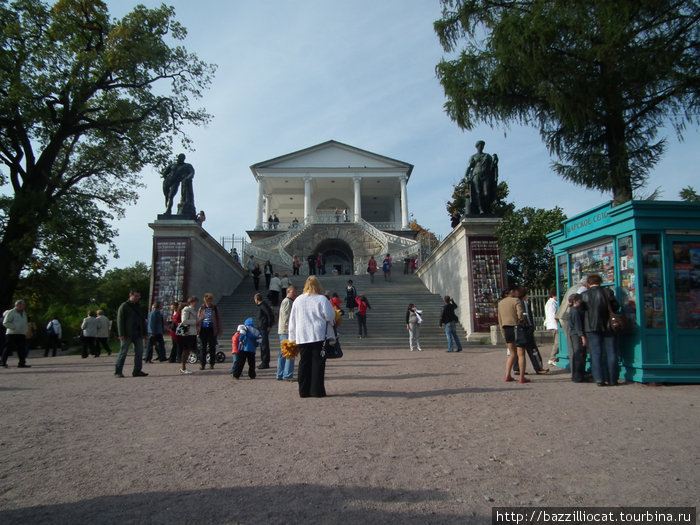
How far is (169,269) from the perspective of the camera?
16.4 m

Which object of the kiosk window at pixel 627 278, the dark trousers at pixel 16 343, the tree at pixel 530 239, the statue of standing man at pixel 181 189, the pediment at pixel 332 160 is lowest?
the dark trousers at pixel 16 343

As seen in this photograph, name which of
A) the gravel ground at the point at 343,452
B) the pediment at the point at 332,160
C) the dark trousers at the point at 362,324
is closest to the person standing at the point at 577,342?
the gravel ground at the point at 343,452

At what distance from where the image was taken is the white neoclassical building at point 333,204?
34000 millimetres

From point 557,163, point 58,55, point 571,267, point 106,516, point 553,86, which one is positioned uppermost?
point 58,55

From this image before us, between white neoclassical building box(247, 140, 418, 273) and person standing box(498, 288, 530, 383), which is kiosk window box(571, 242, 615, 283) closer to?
person standing box(498, 288, 530, 383)

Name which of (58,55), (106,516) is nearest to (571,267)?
(106,516)

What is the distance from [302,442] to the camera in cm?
437

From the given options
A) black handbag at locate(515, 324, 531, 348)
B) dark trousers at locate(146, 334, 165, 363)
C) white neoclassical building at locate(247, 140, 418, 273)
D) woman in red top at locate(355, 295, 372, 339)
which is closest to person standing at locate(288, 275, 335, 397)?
black handbag at locate(515, 324, 531, 348)

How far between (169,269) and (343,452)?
13.7 metres

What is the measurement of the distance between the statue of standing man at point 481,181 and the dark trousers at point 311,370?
436 inches

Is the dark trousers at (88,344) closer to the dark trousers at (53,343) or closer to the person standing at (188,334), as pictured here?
the dark trousers at (53,343)

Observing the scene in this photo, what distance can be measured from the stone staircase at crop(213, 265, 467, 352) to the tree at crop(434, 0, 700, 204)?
671cm

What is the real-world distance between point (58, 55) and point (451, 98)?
14.2 m

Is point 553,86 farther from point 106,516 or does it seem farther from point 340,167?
point 340,167
